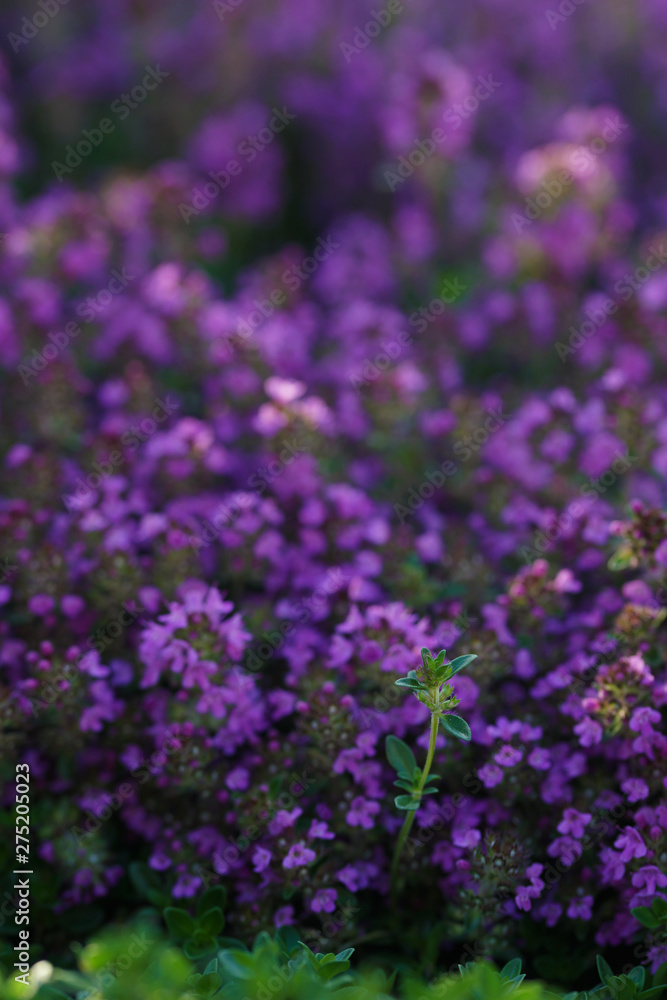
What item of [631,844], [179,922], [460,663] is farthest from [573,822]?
[179,922]

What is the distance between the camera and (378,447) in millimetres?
2977

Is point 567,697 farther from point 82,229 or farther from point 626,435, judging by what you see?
point 82,229

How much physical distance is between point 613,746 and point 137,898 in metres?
1.19

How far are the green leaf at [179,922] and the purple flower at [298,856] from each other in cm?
23

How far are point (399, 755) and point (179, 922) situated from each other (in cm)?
58

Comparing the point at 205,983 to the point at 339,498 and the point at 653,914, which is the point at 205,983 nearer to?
the point at 653,914

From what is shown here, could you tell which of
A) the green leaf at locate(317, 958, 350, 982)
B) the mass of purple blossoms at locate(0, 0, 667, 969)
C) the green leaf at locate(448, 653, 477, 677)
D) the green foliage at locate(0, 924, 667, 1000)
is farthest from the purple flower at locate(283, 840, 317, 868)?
the green leaf at locate(448, 653, 477, 677)

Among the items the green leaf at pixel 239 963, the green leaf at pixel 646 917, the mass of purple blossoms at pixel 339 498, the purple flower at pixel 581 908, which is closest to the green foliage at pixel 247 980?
the green leaf at pixel 239 963

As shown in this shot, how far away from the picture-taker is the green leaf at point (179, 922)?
194 centimetres

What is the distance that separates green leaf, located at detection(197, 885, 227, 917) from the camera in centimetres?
200

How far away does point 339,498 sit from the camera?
271 cm

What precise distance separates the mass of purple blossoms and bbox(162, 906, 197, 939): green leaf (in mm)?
137

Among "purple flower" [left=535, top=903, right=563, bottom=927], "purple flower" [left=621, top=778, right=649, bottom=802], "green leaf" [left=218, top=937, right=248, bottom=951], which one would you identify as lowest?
"green leaf" [left=218, top=937, right=248, bottom=951]

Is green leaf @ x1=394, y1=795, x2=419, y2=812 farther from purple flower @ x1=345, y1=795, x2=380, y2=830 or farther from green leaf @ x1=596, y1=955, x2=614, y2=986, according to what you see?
green leaf @ x1=596, y1=955, x2=614, y2=986
